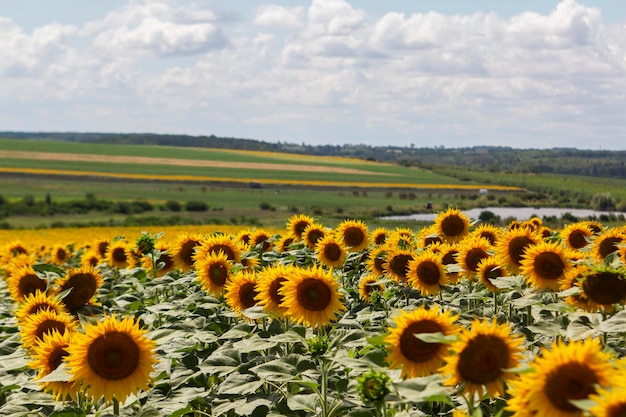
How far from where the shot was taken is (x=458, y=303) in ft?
19.1

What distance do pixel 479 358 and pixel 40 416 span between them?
9.13ft

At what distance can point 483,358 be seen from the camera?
2910mm

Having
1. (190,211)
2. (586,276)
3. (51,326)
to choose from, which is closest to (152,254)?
(51,326)

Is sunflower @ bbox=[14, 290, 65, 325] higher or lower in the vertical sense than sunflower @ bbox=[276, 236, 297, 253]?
lower

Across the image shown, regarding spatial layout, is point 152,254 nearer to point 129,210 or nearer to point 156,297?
point 156,297

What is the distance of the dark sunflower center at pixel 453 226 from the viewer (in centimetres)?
733

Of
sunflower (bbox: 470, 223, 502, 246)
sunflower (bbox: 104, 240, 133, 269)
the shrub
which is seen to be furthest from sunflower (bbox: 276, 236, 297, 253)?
the shrub

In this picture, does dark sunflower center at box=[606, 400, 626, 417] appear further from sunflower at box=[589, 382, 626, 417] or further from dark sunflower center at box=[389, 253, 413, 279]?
dark sunflower center at box=[389, 253, 413, 279]

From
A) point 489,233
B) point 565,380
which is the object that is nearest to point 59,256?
point 489,233

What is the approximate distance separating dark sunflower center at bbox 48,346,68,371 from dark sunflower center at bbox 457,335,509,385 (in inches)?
101

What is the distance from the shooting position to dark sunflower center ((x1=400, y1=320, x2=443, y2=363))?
3.29 m

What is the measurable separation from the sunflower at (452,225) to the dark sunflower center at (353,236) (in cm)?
82

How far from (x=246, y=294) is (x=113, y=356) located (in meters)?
1.85

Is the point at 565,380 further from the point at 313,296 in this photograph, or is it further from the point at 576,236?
the point at 576,236
